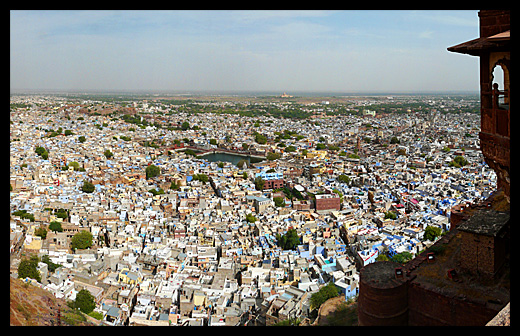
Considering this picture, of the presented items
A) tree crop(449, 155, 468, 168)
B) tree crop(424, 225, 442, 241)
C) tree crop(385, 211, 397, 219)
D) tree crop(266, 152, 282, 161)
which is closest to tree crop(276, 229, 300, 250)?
tree crop(424, 225, 442, 241)

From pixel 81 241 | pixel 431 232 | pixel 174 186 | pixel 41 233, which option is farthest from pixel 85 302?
pixel 174 186

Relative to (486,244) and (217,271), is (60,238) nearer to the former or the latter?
(217,271)

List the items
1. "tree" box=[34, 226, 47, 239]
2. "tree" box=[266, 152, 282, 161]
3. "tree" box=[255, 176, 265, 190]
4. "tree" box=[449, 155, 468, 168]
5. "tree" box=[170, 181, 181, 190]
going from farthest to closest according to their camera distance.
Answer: "tree" box=[266, 152, 282, 161], "tree" box=[449, 155, 468, 168], "tree" box=[255, 176, 265, 190], "tree" box=[170, 181, 181, 190], "tree" box=[34, 226, 47, 239]

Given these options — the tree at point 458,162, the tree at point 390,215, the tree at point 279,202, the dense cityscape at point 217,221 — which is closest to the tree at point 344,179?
the dense cityscape at point 217,221

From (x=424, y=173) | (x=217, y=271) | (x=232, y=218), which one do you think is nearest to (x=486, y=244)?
(x=217, y=271)

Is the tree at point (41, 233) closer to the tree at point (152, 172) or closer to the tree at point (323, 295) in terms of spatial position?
the tree at point (323, 295)

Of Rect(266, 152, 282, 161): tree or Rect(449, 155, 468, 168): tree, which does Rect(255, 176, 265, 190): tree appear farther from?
Rect(449, 155, 468, 168): tree
